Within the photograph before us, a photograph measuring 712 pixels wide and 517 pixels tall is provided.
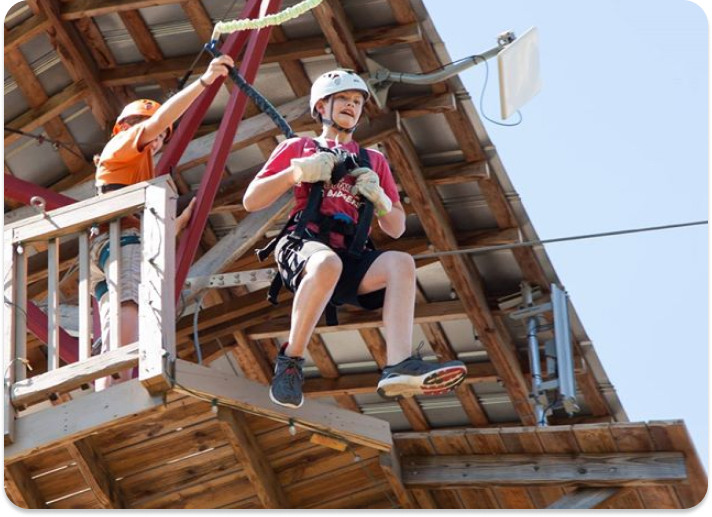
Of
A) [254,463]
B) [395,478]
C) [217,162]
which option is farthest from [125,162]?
[395,478]

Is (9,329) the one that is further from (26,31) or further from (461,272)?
(461,272)

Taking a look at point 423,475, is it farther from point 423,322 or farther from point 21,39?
point 21,39

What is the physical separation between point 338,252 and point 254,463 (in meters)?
2.11

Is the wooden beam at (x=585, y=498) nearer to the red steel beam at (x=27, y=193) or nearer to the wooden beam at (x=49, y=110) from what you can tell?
the red steel beam at (x=27, y=193)

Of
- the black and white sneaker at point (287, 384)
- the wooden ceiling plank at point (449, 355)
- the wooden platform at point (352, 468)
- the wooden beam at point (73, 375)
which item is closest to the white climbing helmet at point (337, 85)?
the black and white sneaker at point (287, 384)

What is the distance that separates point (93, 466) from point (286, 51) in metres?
3.71

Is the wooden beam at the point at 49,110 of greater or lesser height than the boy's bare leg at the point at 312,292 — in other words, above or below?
above

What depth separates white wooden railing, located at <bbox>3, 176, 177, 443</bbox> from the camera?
9312 mm

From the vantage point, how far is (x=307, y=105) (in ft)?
43.9

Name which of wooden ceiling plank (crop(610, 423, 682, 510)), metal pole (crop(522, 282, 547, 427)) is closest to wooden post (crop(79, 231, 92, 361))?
wooden ceiling plank (crop(610, 423, 682, 510))

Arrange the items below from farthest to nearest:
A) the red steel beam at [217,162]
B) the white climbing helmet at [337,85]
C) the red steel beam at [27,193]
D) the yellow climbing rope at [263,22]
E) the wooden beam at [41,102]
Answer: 1. the wooden beam at [41,102]
2. the red steel beam at [27,193]
3. the red steel beam at [217,162]
4. the yellow climbing rope at [263,22]
5. the white climbing helmet at [337,85]

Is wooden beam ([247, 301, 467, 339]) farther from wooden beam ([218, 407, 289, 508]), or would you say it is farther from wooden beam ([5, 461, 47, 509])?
wooden beam ([5, 461, 47, 509])

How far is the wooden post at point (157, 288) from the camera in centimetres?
923

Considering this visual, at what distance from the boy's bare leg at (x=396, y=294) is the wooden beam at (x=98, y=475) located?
220cm
